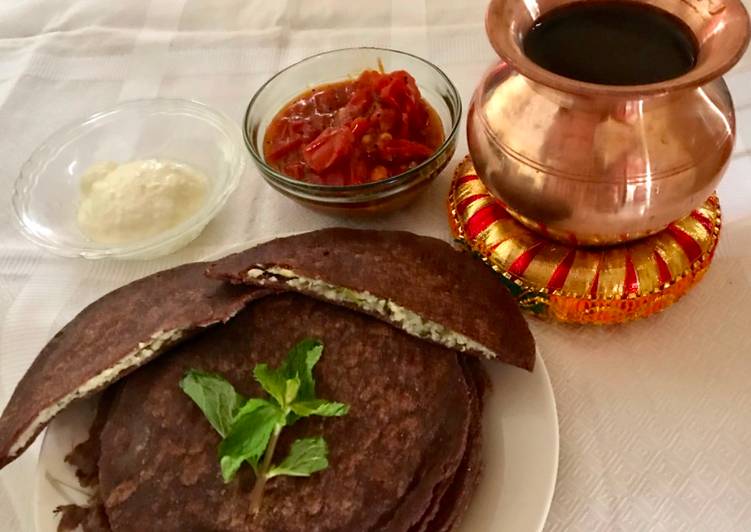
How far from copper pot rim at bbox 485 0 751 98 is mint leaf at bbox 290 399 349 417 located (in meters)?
0.58

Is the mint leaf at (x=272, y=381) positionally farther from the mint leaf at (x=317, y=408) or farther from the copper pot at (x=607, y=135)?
the copper pot at (x=607, y=135)

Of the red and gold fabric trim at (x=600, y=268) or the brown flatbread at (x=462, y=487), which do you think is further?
the red and gold fabric trim at (x=600, y=268)

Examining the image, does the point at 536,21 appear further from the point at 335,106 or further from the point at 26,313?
the point at 26,313

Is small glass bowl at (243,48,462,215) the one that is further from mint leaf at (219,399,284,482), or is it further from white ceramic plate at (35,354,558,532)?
mint leaf at (219,399,284,482)

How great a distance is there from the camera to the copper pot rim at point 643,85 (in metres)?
1.02

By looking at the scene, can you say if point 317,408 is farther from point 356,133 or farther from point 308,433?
point 356,133

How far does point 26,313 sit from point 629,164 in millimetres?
1253

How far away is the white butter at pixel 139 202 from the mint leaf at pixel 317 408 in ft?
2.25

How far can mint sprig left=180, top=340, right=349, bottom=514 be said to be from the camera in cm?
99

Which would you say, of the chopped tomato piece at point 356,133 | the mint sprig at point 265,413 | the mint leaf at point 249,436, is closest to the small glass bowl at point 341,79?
the chopped tomato piece at point 356,133

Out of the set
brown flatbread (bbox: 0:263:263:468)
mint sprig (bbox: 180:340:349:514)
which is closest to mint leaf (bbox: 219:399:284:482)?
mint sprig (bbox: 180:340:349:514)

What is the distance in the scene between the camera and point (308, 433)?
107 cm

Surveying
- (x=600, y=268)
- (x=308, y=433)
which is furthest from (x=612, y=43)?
(x=308, y=433)

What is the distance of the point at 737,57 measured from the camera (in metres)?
1.04
